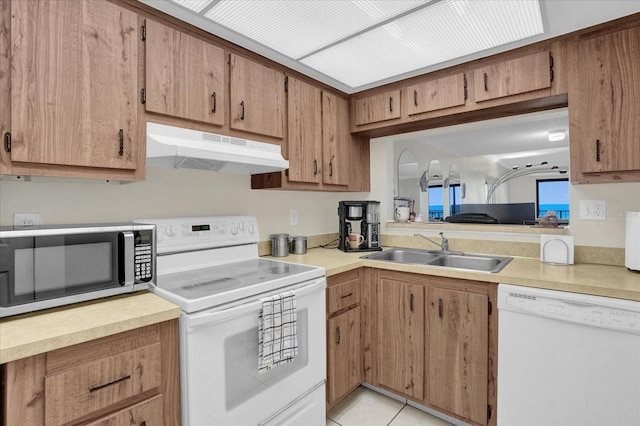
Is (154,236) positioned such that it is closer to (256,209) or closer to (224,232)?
(224,232)

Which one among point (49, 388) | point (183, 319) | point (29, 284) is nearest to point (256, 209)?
point (183, 319)

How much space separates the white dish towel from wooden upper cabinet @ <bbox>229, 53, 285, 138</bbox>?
99 centimetres

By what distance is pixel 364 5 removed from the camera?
1428 millimetres

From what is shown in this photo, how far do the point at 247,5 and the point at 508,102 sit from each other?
1550mm

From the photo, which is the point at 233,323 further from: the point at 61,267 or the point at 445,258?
the point at 445,258

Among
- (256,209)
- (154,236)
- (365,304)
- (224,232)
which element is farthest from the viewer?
(256,209)

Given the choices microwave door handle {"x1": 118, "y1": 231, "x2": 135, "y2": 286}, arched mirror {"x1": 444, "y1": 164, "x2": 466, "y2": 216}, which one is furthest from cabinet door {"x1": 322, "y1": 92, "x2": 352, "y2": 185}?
arched mirror {"x1": 444, "y1": 164, "x2": 466, "y2": 216}

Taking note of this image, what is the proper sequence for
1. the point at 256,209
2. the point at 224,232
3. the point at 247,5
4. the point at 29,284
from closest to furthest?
the point at 29,284 < the point at 247,5 < the point at 224,232 < the point at 256,209

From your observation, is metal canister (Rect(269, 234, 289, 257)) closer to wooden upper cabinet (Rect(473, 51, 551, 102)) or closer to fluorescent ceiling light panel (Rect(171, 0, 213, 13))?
fluorescent ceiling light panel (Rect(171, 0, 213, 13))

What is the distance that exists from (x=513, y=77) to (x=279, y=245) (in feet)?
5.83

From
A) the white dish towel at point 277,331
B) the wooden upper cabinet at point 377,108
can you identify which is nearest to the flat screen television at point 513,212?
the wooden upper cabinet at point 377,108

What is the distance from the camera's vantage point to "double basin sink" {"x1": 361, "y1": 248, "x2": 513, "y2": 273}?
2166mm

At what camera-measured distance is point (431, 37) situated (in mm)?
1700

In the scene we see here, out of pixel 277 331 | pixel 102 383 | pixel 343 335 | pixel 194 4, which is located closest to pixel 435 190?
pixel 343 335
